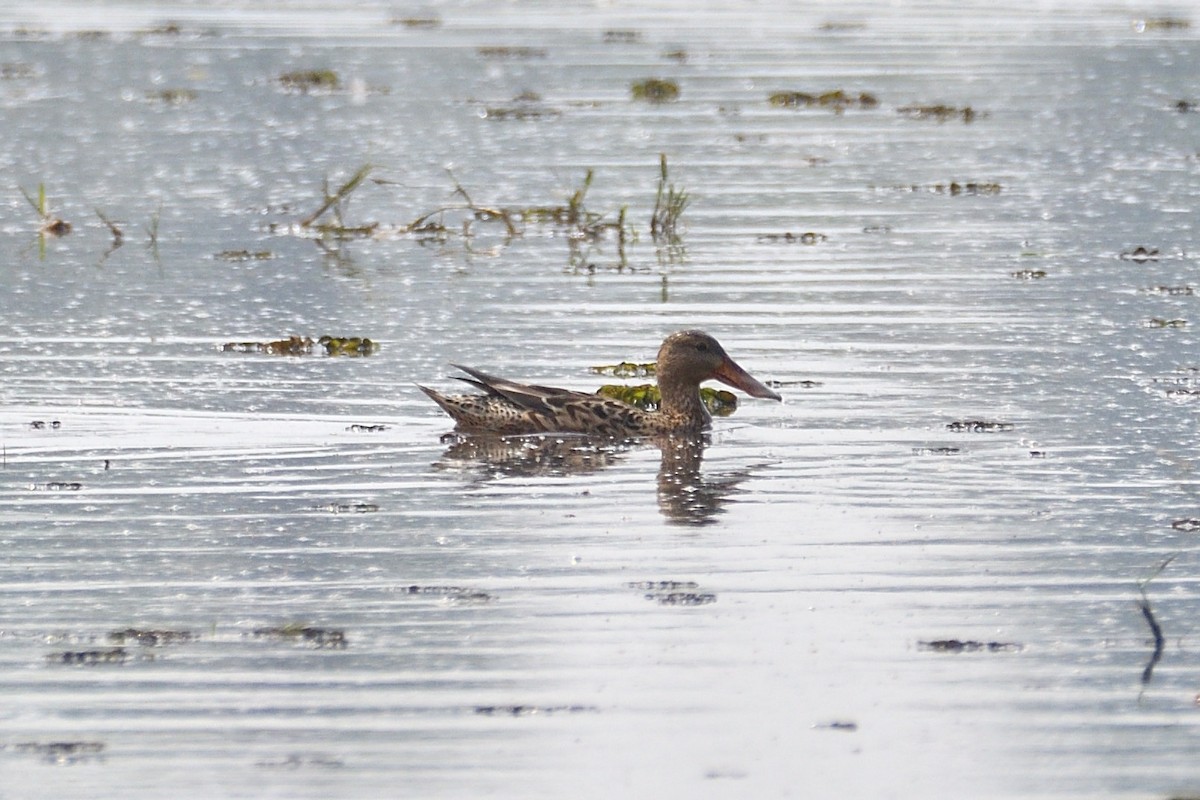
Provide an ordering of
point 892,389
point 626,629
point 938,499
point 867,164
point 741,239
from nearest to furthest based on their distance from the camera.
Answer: point 626,629
point 938,499
point 892,389
point 741,239
point 867,164

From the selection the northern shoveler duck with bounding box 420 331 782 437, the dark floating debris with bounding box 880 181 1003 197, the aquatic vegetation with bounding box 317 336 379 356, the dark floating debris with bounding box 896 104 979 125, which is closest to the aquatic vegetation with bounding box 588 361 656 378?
the northern shoveler duck with bounding box 420 331 782 437

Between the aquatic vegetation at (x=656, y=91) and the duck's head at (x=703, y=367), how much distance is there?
20.8m

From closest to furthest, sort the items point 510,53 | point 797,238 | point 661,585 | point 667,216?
point 661,585 → point 797,238 → point 667,216 → point 510,53

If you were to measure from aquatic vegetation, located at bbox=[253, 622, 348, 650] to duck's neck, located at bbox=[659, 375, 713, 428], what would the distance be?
15.8 ft

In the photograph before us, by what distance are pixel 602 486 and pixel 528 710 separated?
3.91m

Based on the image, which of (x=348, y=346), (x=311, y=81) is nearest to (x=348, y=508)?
(x=348, y=346)

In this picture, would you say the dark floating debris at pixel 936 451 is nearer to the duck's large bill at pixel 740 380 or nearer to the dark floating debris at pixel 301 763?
the duck's large bill at pixel 740 380

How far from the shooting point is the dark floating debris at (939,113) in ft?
106

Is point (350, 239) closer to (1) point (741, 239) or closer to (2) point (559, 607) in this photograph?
(1) point (741, 239)

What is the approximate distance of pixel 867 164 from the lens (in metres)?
27.2

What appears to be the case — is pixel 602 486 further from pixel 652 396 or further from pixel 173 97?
pixel 173 97

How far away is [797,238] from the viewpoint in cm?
2103

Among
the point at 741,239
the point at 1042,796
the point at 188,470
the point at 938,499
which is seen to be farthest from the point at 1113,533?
the point at 741,239

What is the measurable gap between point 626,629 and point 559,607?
0.42 meters
